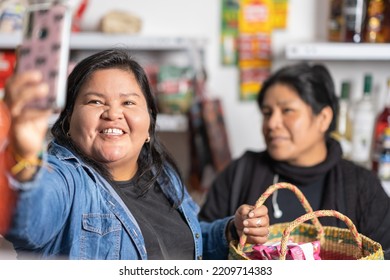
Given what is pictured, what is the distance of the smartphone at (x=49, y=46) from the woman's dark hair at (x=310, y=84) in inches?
41.2

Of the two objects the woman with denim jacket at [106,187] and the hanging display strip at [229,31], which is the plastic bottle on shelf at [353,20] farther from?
the woman with denim jacket at [106,187]

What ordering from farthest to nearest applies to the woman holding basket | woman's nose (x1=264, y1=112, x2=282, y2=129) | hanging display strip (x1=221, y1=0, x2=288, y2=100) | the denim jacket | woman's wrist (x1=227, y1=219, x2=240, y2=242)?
hanging display strip (x1=221, y1=0, x2=288, y2=100), woman's nose (x1=264, y1=112, x2=282, y2=129), the woman holding basket, woman's wrist (x1=227, y1=219, x2=240, y2=242), the denim jacket

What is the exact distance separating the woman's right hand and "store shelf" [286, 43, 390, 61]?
1.49 meters

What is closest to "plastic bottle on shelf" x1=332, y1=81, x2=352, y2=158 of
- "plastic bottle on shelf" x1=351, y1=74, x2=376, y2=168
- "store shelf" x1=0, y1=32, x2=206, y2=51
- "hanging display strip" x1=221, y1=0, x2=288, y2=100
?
"plastic bottle on shelf" x1=351, y1=74, x2=376, y2=168

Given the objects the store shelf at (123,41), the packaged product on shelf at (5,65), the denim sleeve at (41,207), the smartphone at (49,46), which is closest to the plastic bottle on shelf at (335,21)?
the store shelf at (123,41)

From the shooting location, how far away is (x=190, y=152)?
225cm

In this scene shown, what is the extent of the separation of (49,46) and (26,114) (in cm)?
8

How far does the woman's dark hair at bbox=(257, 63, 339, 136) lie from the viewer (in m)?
1.68

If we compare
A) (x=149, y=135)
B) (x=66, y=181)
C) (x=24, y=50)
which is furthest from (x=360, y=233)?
(x=24, y=50)

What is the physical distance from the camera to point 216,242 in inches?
48.8

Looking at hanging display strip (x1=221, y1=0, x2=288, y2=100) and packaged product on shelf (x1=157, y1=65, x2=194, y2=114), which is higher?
hanging display strip (x1=221, y1=0, x2=288, y2=100)

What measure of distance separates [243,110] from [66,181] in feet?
5.14

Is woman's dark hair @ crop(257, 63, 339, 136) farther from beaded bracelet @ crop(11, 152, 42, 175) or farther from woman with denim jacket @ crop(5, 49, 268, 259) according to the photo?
beaded bracelet @ crop(11, 152, 42, 175)
